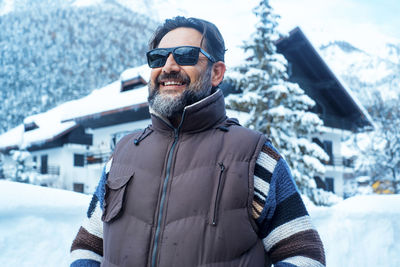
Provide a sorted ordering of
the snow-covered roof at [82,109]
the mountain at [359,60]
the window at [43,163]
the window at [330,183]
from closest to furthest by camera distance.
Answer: the snow-covered roof at [82,109], the window at [330,183], the window at [43,163], the mountain at [359,60]

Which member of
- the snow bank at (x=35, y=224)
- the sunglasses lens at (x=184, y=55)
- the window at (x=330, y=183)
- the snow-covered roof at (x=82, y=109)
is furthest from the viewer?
the window at (x=330, y=183)

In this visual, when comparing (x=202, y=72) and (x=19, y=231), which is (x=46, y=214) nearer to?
(x=19, y=231)

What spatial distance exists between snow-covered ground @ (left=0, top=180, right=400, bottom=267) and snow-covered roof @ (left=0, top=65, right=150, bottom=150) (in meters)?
13.7

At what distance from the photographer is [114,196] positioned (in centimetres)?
186

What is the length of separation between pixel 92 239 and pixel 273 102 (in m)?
12.5

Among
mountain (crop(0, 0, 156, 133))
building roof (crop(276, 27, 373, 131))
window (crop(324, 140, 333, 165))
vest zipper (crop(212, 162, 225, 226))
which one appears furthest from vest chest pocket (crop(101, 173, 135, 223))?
mountain (crop(0, 0, 156, 133))

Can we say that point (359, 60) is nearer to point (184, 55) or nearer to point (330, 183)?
point (330, 183)

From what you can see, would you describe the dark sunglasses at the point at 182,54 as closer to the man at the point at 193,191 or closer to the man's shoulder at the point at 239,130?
the man at the point at 193,191

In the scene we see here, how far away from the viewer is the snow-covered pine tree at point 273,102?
1345cm

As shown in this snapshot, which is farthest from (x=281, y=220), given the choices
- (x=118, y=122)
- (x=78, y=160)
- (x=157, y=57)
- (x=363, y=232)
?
(x=78, y=160)

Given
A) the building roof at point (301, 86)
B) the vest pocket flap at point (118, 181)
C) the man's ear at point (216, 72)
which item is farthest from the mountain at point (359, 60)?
the vest pocket flap at point (118, 181)

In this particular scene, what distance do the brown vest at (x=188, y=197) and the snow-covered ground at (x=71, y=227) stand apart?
1205mm

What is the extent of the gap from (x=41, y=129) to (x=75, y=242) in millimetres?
29663

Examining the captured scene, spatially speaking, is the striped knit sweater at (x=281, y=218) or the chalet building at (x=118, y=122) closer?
the striped knit sweater at (x=281, y=218)
